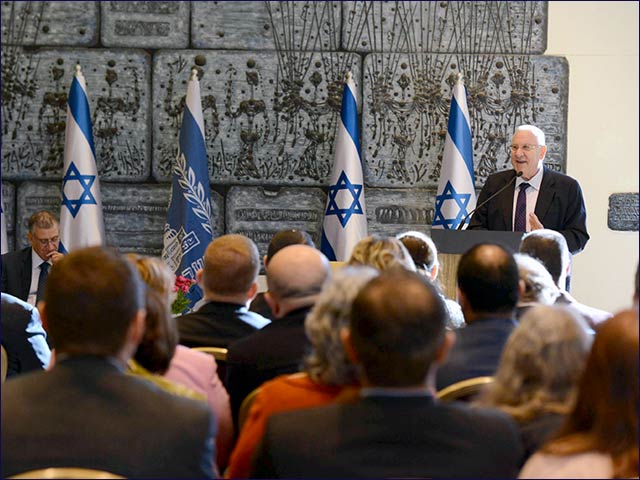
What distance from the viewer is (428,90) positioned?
6.85 metres

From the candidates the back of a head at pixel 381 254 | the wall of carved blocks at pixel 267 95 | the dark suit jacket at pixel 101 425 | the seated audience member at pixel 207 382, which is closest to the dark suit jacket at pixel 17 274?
the wall of carved blocks at pixel 267 95

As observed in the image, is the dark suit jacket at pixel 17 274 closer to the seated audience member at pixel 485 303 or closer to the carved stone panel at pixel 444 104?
the carved stone panel at pixel 444 104

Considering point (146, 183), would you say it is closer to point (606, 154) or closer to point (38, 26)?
point (38, 26)

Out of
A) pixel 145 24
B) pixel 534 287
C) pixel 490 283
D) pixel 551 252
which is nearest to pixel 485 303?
pixel 490 283

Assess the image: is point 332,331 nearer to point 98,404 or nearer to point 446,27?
point 98,404

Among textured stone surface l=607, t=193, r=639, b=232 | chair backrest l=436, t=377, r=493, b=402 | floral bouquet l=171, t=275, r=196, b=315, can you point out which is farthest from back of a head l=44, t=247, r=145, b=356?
textured stone surface l=607, t=193, r=639, b=232

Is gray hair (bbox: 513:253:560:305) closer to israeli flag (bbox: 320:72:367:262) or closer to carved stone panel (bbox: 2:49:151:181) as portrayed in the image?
israeli flag (bbox: 320:72:367:262)

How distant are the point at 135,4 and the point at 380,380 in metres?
5.59

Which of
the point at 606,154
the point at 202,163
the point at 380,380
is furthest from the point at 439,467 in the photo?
the point at 606,154

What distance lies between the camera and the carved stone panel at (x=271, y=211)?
695 centimetres

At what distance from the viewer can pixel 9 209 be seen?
6.95 metres

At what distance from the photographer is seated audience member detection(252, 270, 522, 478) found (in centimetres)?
178

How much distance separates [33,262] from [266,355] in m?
3.30

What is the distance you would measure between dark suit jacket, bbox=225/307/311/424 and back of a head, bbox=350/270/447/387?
2.85 ft
